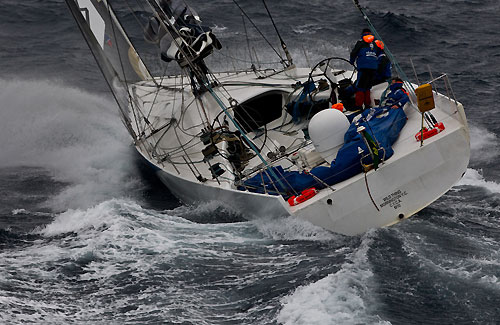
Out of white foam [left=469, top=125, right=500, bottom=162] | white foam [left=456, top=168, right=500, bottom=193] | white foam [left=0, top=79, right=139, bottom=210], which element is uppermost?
white foam [left=0, top=79, right=139, bottom=210]

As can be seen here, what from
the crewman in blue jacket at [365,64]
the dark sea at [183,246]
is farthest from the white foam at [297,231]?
the crewman in blue jacket at [365,64]

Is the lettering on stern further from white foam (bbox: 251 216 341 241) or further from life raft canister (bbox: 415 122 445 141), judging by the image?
life raft canister (bbox: 415 122 445 141)

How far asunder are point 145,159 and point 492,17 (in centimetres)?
1238

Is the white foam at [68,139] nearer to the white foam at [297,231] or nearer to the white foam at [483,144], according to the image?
the white foam at [297,231]

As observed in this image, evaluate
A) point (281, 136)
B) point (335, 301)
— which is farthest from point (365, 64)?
point (335, 301)

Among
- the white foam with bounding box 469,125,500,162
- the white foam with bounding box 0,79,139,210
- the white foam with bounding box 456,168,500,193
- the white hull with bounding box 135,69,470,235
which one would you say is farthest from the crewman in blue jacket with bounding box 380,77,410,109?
the white foam with bounding box 0,79,139,210

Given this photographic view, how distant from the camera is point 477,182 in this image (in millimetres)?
→ 12164

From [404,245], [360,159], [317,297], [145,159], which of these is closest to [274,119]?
[145,159]

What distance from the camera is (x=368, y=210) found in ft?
32.4

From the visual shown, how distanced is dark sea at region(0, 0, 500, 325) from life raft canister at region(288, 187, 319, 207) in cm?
26

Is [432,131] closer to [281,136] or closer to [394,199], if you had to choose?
[394,199]

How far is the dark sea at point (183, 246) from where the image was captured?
8320 millimetres

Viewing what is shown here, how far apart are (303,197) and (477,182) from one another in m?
3.44

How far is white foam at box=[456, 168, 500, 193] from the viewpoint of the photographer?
1184 cm
